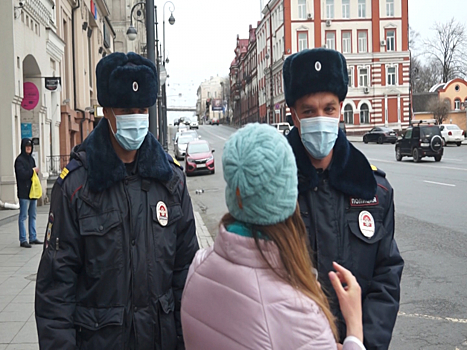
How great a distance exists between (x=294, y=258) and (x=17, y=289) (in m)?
6.72

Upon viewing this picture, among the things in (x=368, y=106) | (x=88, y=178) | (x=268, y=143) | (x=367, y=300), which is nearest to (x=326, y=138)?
(x=367, y=300)

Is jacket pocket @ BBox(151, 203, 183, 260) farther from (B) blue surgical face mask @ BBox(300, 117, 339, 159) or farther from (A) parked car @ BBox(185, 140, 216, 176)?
(A) parked car @ BBox(185, 140, 216, 176)

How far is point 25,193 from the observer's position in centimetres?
1075

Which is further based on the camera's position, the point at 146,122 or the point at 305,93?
the point at 146,122

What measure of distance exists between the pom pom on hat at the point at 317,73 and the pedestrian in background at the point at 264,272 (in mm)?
972

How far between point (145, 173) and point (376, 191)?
1.19 meters

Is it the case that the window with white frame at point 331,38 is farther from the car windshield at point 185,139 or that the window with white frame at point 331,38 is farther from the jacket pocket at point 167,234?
the jacket pocket at point 167,234

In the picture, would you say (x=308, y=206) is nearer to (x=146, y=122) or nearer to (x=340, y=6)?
(x=146, y=122)

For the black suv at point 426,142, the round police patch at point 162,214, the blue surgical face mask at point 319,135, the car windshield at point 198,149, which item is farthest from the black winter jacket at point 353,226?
the black suv at point 426,142

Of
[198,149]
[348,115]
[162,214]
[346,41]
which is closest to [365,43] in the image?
[346,41]

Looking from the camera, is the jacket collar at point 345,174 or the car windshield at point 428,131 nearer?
the jacket collar at point 345,174

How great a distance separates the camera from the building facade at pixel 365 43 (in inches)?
2653

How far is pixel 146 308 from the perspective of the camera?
2.89m

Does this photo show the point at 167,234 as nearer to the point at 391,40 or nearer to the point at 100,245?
the point at 100,245
